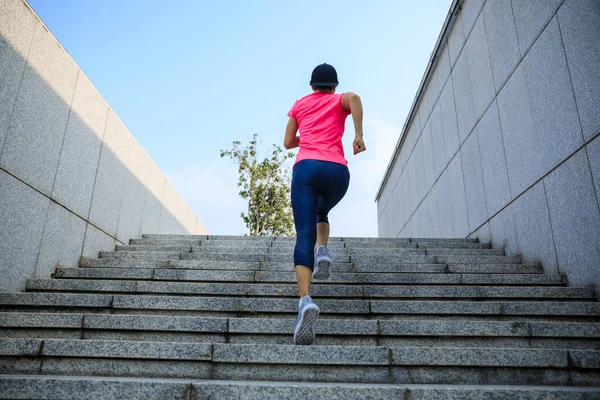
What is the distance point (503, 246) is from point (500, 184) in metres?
→ 0.85

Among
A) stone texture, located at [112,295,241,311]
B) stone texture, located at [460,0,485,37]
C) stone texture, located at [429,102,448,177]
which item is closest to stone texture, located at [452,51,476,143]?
Answer: stone texture, located at [460,0,485,37]

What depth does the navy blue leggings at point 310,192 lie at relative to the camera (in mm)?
2787

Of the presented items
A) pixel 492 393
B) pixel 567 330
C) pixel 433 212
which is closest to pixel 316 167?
pixel 492 393

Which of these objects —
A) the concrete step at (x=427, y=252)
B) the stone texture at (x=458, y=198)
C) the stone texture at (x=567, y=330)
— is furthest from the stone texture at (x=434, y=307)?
the stone texture at (x=458, y=198)

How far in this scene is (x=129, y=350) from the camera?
2.70 m

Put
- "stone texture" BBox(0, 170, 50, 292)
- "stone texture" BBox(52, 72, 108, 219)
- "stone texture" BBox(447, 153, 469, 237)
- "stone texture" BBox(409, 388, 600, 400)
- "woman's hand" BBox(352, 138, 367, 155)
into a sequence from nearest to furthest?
"stone texture" BBox(409, 388, 600, 400) < "woman's hand" BBox(352, 138, 367, 155) < "stone texture" BBox(0, 170, 50, 292) < "stone texture" BBox(52, 72, 108, 219) < "stone texture" BBox(447, 153, 469, 237)

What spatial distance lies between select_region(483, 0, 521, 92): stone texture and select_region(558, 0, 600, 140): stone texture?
120cm

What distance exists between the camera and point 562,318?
3430 millimetres

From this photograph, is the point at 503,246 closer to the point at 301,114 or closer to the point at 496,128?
the point at 496,128

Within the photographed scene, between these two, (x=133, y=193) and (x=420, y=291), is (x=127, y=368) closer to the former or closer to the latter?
(x=420, y=291)

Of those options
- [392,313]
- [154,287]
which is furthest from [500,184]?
[154,287]

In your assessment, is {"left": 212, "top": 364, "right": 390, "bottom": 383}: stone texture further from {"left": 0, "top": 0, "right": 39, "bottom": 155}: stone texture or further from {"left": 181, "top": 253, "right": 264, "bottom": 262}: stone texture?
{"left": 0, "top": 0, "right": 39, "bottom": 155}: stone texture

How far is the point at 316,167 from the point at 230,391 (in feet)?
4.83

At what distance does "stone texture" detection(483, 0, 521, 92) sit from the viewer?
5551mm
